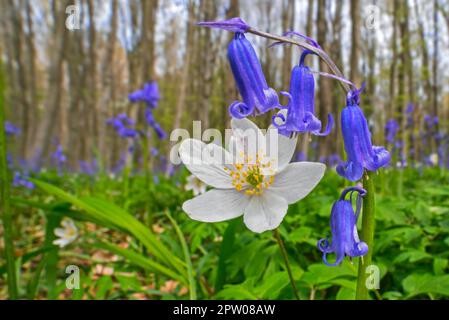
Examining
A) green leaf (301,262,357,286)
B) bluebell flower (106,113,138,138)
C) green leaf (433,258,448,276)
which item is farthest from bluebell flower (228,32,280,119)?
bluebell flower (106,113,138,138)

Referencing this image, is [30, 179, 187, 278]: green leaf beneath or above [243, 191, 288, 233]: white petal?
Result: beneath

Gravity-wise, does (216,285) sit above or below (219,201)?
below

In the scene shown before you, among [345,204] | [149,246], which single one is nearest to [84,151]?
[149,246]

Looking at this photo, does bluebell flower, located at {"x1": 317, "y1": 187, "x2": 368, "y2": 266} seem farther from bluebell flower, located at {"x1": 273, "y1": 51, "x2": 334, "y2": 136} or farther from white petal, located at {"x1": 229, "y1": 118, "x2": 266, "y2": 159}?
white petal, located at {"x1": 229, "y1": 118, "x2": 266, "y2": 159}

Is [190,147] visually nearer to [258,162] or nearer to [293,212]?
[258,162]
